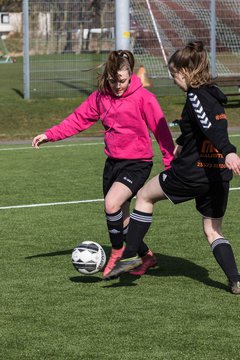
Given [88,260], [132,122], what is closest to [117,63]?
[132,122]

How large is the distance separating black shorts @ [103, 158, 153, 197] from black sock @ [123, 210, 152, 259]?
15.0 inches

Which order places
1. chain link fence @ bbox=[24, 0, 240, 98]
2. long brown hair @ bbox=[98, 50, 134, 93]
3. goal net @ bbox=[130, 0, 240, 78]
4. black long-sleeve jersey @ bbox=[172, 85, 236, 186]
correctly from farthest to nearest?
goal net @ bbox=[130, 0, 240, 78] → chain link fence @ bbox=[24, 0, 240, 98] → long brown hair @ bbox=[98, 50, 134, 93] → black long-sleeve jersey @ bbox=[172, 85, 236, 186]

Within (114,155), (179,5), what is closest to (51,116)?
(179,5)

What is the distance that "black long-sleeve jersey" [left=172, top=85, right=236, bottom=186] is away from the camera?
643 centimetres

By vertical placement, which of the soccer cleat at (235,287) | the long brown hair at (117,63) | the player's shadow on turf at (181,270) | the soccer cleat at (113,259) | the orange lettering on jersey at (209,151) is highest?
the long brown hair at (117,63)

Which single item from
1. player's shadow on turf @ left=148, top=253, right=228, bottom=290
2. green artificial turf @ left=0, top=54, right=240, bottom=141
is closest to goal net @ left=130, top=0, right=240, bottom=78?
green artificial turf @ left=0, top=54, right=240, bottom=141

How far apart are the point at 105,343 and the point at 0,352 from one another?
61 cm

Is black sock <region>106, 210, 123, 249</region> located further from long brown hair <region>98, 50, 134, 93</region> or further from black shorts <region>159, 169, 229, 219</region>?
long brown hair <region>98, 50, 134, 93</region>

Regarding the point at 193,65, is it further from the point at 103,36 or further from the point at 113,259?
the point at 103,36

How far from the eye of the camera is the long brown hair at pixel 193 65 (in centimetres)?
651

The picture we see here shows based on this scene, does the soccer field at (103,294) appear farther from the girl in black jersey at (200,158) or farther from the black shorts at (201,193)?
the black shorts at (201,193)

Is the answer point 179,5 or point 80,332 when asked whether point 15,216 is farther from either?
point 179,5

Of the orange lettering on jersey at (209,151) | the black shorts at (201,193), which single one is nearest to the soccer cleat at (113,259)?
the black shorts at (201,193)

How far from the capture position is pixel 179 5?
24719 mm
